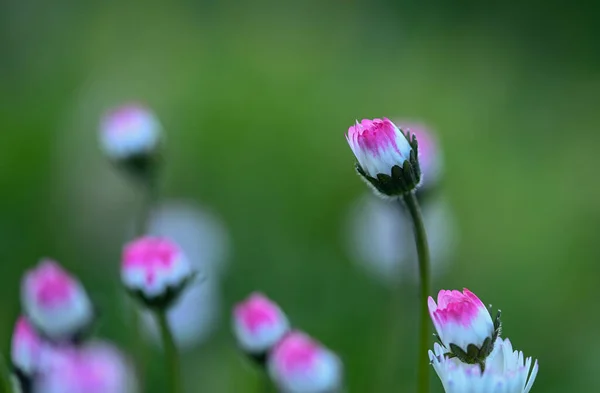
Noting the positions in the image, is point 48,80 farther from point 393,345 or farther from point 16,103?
point 393,345

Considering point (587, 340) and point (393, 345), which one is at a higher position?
point (393, 345)

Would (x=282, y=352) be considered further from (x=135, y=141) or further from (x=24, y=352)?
(x=135, y=141)

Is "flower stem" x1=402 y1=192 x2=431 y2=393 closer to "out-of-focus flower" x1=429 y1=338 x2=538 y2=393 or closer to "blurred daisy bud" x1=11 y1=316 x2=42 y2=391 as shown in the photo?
"out-of-focus flower" x1=429 y1=338 x2=538 y2=393

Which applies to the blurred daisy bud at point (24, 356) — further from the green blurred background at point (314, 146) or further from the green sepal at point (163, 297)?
the green blurred background at point (314, 146)

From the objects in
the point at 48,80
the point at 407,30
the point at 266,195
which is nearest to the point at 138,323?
the point at 266,195

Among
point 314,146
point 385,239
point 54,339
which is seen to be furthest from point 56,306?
point 314,146

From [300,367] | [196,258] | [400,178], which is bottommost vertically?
[196,258]

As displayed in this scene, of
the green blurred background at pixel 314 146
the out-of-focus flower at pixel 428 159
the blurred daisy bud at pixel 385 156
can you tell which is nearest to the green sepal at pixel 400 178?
the blurred daisy bud at pixel 385 156
